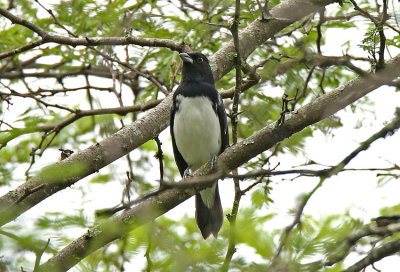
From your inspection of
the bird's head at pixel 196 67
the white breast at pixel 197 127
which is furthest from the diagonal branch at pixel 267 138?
the white breast at pixel 197 127

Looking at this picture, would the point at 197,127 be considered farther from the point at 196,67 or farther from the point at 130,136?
the point at 130,136

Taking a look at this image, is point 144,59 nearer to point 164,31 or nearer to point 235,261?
point 164,31

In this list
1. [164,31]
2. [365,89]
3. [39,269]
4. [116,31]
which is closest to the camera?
[39,269]

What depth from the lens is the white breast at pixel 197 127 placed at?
691 centimetres

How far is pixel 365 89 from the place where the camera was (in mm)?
4094

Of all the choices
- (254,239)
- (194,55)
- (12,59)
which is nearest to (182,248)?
(254,239)

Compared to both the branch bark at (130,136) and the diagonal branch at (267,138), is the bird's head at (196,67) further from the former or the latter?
the diagonal branch at (267,138)

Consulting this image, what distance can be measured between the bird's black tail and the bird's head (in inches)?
62.6

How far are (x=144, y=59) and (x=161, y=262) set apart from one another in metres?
4.94

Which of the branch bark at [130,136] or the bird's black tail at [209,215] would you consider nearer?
the branch bark at [130,136]

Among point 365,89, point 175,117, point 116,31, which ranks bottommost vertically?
point 365,89

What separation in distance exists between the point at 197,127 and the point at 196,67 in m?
0.77

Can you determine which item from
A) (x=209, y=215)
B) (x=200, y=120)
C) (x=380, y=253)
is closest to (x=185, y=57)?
(x=200, y=120)

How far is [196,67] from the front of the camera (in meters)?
6.95
